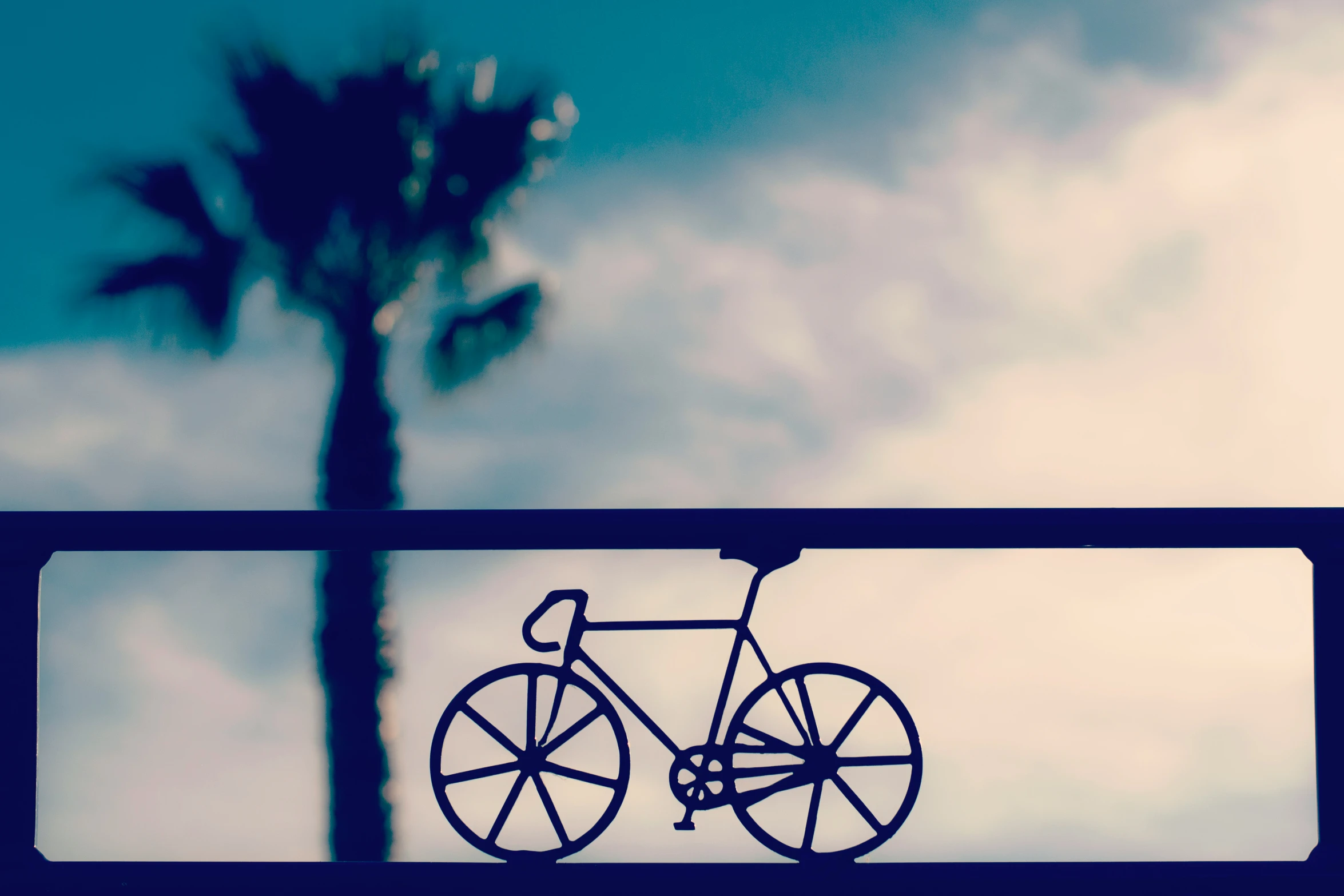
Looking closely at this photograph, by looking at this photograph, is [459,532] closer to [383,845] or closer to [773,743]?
[773,743]

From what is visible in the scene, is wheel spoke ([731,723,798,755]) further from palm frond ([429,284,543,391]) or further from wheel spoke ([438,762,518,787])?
palm frond ([429,284,543,391])

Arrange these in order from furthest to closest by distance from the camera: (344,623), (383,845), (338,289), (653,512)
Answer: (338,289), (344,623), (383,845), (653,512)

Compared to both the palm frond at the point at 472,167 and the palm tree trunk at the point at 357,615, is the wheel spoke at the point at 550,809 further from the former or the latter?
the palm frond at the point at 472,167

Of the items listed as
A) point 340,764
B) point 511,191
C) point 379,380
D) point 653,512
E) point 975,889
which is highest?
point 511,191

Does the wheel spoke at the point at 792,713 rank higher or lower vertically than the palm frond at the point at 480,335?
lower

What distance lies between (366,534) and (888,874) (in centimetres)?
257

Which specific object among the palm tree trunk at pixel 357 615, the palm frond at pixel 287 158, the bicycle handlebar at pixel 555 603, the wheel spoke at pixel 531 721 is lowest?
the wheel spoke at pixel 531 721

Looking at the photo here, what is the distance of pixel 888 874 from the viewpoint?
5328 millimetres

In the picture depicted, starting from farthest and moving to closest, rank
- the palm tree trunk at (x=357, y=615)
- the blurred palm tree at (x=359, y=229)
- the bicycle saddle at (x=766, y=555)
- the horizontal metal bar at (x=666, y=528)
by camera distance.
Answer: the blurred palm tree at (x=359, y=229) → the palm tree trunk at (x=357, y=615) → the bicycle saddle at (x=766, y=555) → the horizontal metal bar at (x=666, y=528)

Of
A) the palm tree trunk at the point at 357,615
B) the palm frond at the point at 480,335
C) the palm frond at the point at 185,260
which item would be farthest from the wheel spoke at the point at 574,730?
the palm frond at the point at 185,260

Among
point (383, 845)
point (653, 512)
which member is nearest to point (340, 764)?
point (383, 845)

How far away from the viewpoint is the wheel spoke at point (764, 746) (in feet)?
17.8

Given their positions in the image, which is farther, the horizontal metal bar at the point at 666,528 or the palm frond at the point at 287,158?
the palm frond at the point at 287,158

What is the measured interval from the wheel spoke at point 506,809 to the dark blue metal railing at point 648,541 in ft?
0.43
